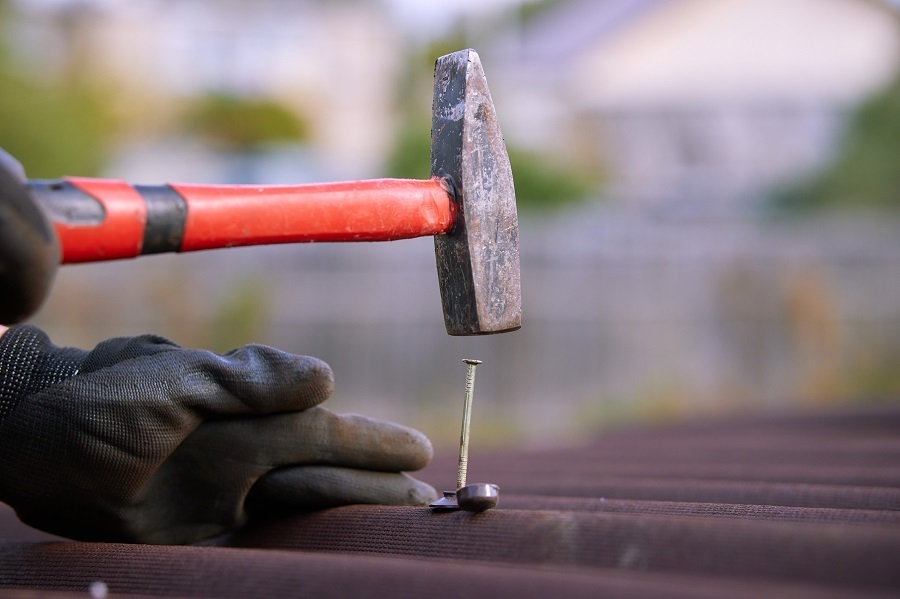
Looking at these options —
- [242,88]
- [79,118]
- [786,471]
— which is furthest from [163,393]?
[242,88]

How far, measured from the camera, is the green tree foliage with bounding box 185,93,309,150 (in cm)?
2277

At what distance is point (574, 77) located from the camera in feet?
68.1

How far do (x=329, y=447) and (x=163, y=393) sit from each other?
0.31 meters

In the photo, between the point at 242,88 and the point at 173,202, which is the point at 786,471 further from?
the point at 242,88

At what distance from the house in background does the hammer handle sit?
1769 cm

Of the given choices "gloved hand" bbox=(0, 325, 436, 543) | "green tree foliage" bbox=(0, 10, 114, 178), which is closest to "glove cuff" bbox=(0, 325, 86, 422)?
"gloved hand" bbox=(0, 325, 436, 543)

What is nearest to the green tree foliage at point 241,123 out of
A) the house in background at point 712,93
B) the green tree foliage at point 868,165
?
the house in background at point 712,93

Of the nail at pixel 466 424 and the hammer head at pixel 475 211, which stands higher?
the hammer head at pixel 475 211

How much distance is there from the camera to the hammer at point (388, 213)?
4.77ft

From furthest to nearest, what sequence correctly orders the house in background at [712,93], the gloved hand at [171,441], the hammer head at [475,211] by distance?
the house in background at [712,93] < the hammer head at [475,211] < the gloved hand at [171,441]

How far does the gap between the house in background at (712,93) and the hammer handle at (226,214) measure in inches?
696

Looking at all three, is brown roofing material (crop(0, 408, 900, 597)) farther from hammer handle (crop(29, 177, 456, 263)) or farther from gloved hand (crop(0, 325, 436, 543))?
hammer handle (crop(29, 177, 456, 263))

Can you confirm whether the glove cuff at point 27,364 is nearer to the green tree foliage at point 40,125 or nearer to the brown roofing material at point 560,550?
the brown roofing material at point 560,550

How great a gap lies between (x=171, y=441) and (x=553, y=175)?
11667 millimetres
